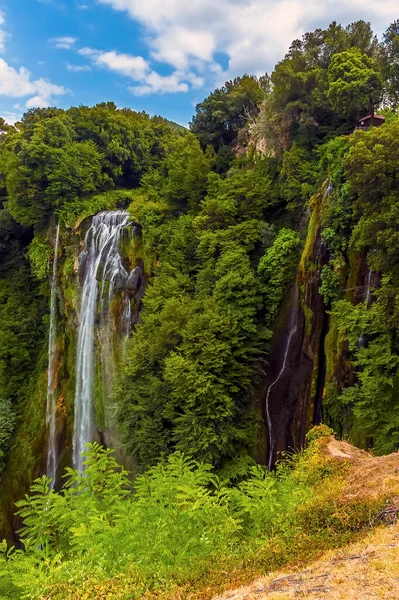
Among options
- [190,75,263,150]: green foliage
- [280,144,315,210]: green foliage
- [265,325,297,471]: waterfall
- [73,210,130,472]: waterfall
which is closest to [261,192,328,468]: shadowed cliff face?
[265,325,297,471]: waterfall

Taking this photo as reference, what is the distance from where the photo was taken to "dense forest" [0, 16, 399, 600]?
16.8 ft

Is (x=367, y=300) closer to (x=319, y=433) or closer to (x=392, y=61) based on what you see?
(x=319, y=433)

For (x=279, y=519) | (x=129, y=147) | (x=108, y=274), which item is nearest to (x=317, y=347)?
(x=279, y=519)

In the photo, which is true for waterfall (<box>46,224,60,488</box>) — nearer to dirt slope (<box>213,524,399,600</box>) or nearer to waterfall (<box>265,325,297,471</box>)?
waterfall (<box>265,325,297,471</box>)

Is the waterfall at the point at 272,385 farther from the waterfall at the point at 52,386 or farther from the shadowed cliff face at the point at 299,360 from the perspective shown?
→ the waterfall at the point at 52,386

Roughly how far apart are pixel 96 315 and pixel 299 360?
1120 cm

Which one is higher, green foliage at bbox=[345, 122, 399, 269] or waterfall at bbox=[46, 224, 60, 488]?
green foliage at bbox=[345, 122, 399, 269]

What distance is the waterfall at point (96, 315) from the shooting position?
1841cm

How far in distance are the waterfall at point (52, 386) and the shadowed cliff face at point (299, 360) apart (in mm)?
12677

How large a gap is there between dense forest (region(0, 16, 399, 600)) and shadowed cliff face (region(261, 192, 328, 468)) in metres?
0.07

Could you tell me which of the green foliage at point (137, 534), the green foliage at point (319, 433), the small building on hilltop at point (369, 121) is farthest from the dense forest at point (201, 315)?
the green foliage at point (319, 433)

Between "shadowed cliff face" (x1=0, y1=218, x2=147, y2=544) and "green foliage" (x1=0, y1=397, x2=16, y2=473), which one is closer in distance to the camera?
"shadowed cliff face" (x1=0, y1=218, x2=147, y2=544)

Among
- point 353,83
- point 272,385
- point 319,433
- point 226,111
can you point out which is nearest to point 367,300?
point 319,433

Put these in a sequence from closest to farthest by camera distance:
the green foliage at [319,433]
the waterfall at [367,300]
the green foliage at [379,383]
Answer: the green foliage at [319,433] < the green foliage at [379,383] < the waterfall at [367,300]
